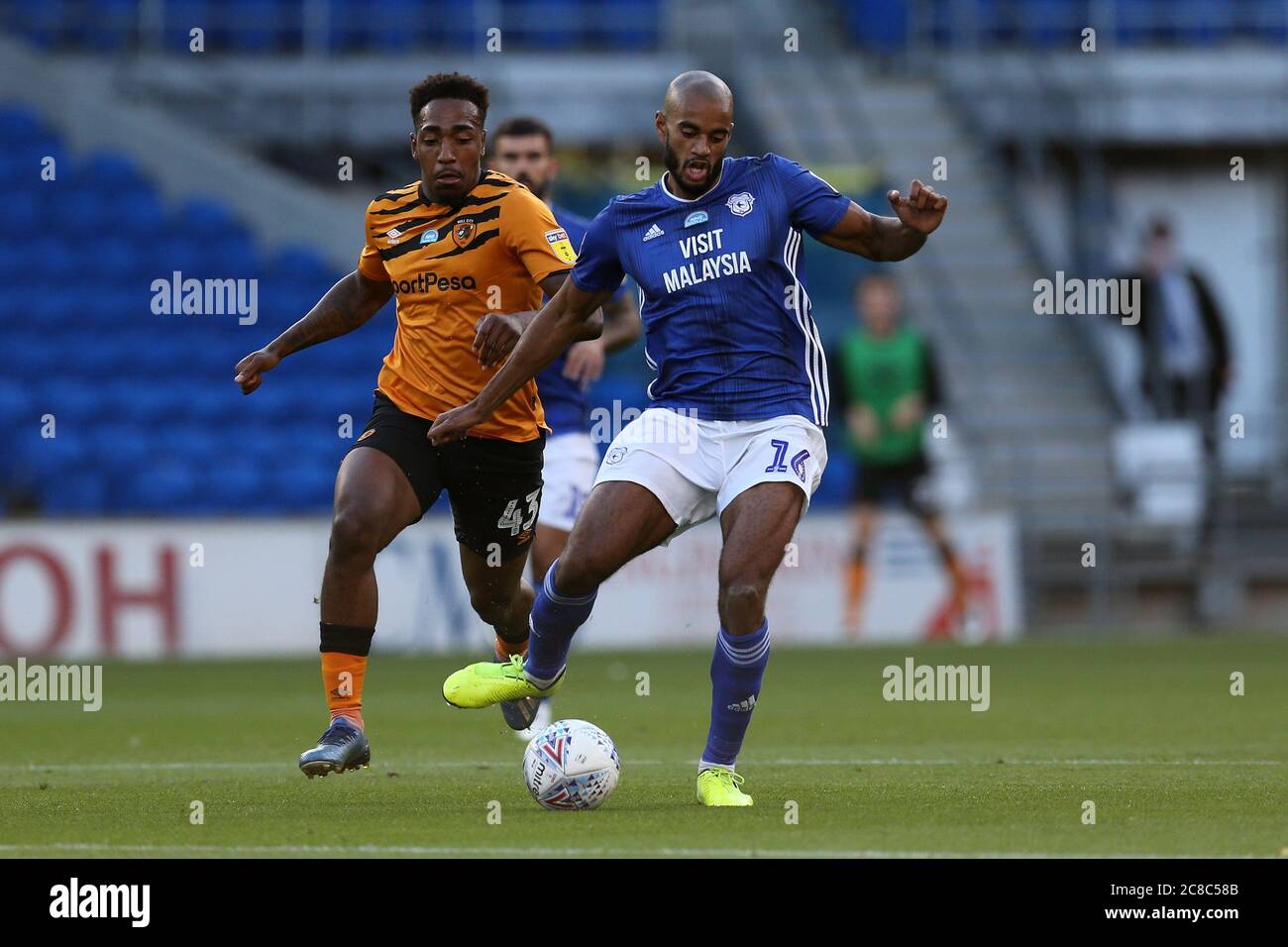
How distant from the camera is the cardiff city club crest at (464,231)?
8.40 metres

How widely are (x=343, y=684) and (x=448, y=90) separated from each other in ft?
7.51

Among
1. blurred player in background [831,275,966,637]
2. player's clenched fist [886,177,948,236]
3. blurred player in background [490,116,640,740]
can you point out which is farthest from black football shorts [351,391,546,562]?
blurred player in background [831,275,966,637]

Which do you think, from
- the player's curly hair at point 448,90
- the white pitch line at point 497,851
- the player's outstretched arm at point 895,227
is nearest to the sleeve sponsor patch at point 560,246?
the player's curly hair at point 448,90

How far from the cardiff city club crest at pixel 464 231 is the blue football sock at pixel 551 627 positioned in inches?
53.5

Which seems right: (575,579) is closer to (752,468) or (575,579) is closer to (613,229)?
(752,468)

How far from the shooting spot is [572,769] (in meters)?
7.40

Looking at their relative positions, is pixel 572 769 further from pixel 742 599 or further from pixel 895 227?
pixel 895 227

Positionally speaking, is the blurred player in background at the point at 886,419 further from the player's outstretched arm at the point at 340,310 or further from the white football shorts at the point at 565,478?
the player's outstretched arm at the point at 340,310

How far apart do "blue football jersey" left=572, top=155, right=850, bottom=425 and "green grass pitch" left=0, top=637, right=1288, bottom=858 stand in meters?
1.44

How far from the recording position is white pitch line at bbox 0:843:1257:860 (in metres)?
6.01

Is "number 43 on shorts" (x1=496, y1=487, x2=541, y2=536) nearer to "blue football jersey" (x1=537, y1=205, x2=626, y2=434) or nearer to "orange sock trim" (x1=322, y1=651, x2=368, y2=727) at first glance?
"orange sock trim" (x1=322, y1=651, x2=368, y2=727)

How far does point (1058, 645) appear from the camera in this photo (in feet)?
57.0

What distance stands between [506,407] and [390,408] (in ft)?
1.51
